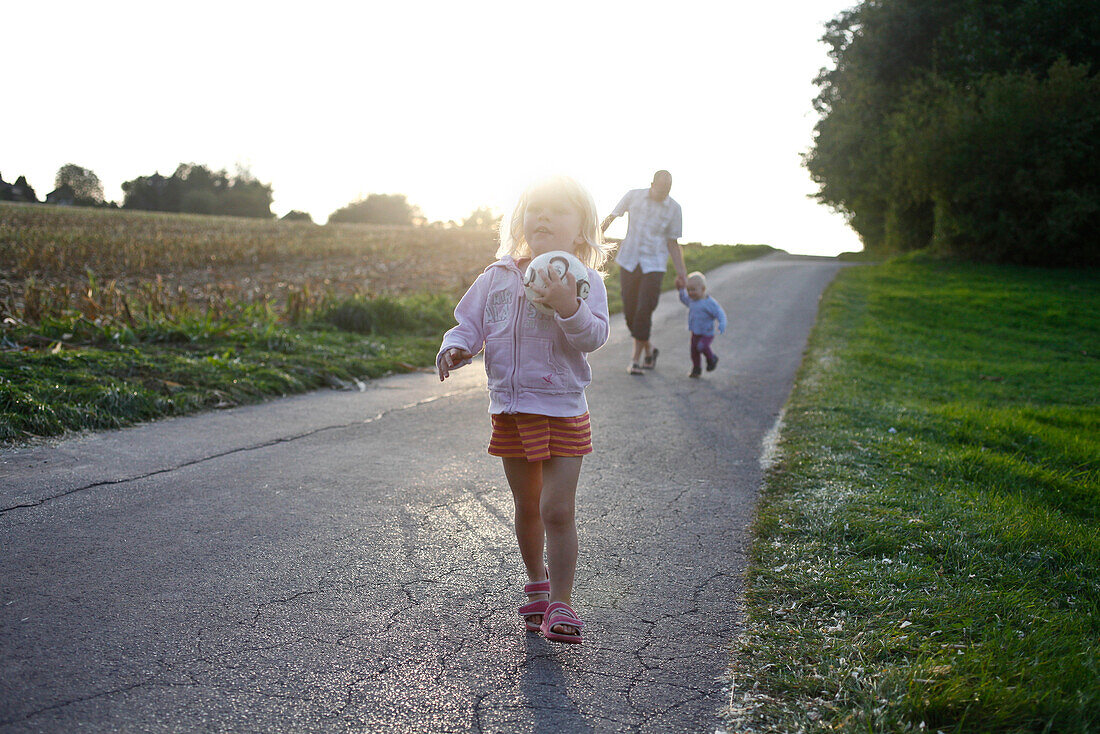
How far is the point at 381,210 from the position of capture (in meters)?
90.9

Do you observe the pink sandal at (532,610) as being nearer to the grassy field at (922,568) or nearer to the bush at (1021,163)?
the grassy field at (922,568)

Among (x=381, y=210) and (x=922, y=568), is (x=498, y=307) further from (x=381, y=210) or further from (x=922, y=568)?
(x=381, y=210)

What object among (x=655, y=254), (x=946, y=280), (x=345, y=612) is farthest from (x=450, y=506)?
(x=946, y=280)

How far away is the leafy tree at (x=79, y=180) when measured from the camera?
85.9 metres

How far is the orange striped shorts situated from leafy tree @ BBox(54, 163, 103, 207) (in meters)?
97.4

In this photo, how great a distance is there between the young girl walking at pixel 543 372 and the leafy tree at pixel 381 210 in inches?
3458

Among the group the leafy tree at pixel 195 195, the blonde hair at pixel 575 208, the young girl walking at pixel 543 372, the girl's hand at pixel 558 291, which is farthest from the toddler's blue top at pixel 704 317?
the leafy tree at pixel 195 195

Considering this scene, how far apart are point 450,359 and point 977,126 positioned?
23.5 meters

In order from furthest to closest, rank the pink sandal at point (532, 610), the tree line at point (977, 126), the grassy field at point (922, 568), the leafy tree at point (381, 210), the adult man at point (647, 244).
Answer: the leafy tree at point (381, 210) → the tree line at point (977, 126) → the adult man at point (647, 244) → the pink sandal at point (532, 610) → the grassy field at point (922, 568)

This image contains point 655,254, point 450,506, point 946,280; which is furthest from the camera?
point 946,280

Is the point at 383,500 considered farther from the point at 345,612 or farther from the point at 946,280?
the point at 946,280

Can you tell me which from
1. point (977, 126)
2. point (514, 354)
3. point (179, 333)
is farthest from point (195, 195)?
point (514, 354)

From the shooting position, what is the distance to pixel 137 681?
2242 millimetres

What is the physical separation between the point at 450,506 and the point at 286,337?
16.8 ft
